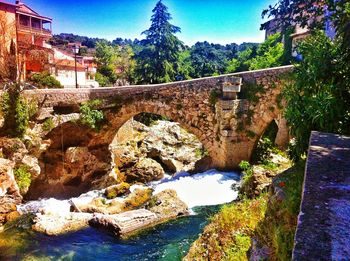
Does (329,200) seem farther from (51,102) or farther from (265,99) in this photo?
(51,102)

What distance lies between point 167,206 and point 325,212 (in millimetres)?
10061

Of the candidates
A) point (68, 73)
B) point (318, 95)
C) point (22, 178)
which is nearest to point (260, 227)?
point (318, 95)

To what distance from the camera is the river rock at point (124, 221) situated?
10227 millimetres

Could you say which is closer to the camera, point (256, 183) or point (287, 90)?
point (287, 90)

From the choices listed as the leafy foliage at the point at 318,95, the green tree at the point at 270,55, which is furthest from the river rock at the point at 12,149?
the green tree at the point at 270,55

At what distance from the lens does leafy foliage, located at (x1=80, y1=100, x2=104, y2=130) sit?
51.8 feet

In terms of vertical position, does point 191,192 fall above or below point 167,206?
below

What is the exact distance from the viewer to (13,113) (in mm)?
13570

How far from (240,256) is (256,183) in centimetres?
537

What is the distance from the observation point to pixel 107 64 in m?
44.5

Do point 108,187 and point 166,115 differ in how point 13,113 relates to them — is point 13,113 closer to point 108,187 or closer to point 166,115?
point 108,187

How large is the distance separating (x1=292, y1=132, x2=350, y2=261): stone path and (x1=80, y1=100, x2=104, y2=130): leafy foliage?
13857 millimetres

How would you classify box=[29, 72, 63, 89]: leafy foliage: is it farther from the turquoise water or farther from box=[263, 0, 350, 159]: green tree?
box=[263, 0, 350, 159]: green tree

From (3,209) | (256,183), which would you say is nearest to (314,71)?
(256,183)
